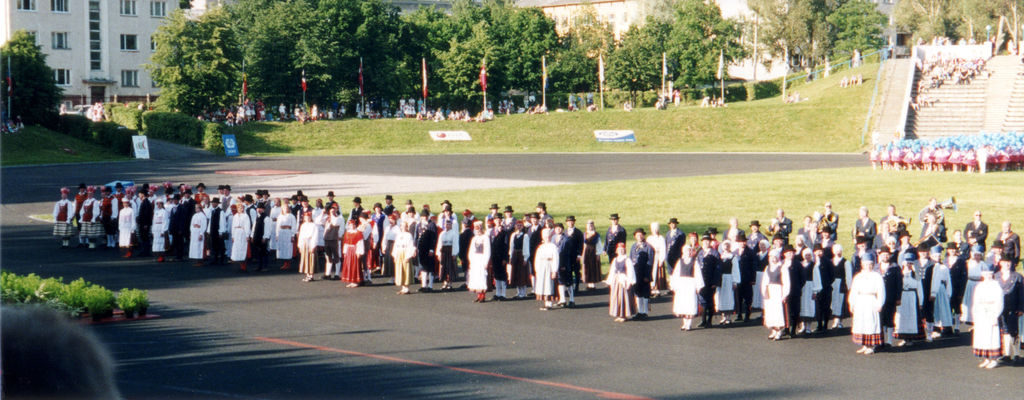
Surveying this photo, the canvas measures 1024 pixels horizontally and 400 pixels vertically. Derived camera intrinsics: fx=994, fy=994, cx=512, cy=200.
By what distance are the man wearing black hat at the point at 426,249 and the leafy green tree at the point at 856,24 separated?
279ft

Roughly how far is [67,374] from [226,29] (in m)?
74.3

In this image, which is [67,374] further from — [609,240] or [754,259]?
[609,240]

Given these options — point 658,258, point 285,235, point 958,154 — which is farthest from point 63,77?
point 658,258

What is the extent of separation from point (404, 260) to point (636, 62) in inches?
2787

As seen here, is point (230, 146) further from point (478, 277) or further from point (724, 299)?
point (724, 299)

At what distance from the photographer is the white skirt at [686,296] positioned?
1775cm

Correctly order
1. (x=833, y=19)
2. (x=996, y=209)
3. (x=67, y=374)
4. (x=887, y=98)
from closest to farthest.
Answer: (x=67, y=374), (x=996, y=209), (x=887, y=98), (x=833, y=19)

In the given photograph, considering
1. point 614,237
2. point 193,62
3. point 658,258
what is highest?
point 193,62

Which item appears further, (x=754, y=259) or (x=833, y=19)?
(x=833, y=19)

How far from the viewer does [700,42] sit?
303 feet

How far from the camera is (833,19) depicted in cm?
9881

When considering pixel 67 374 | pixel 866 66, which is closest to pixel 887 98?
pixel 866 66

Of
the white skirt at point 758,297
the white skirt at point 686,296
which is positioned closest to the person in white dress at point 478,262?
the white skirt at point 686,296

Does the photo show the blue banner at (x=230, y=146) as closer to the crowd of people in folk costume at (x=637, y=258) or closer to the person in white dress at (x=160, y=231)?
the crowd of people in folk costume at (x=637, y=258)
